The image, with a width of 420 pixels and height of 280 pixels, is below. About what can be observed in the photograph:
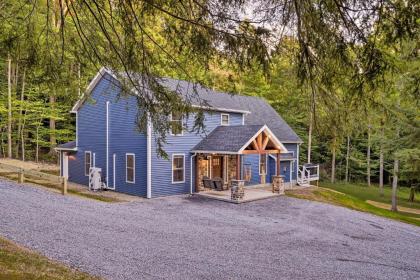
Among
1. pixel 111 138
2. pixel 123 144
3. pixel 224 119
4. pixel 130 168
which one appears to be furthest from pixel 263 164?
pixel 111 138

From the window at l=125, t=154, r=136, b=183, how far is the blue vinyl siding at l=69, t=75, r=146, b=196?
0.21 m

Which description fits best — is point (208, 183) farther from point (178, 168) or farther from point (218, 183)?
point (178, 168)

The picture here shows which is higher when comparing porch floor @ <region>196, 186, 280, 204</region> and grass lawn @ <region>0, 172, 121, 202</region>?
grass lawn @ <region>0, 172, 121, 202</region>

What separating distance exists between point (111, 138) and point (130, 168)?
7.44 ft

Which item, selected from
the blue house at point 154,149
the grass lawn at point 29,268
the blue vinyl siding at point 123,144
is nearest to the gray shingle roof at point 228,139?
the blue house at point 154,149

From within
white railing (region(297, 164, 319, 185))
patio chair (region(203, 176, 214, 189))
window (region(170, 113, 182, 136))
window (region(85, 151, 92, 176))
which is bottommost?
white railing (region(297, 164, 319, 185))

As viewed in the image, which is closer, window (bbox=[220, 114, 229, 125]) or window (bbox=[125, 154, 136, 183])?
window (bbox=[125, 154, 136, 183])

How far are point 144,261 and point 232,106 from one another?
14602 mm

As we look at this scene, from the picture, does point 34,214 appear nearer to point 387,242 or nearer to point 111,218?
point 111,218

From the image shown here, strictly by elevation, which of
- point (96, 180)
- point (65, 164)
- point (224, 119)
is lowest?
point (96, 180)

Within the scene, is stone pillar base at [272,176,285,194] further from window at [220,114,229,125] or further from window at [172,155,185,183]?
window at [172,155,185,183]

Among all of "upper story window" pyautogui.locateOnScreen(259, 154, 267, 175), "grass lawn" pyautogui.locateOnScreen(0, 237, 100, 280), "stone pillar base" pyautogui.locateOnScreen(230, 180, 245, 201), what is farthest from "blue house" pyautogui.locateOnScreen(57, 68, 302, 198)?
"grass lawn" pyautogui.locateOnScreen(0, 237, 100, 280)

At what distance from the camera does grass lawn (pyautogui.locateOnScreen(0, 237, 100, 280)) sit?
19.1 ft

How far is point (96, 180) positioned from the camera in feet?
60.3
